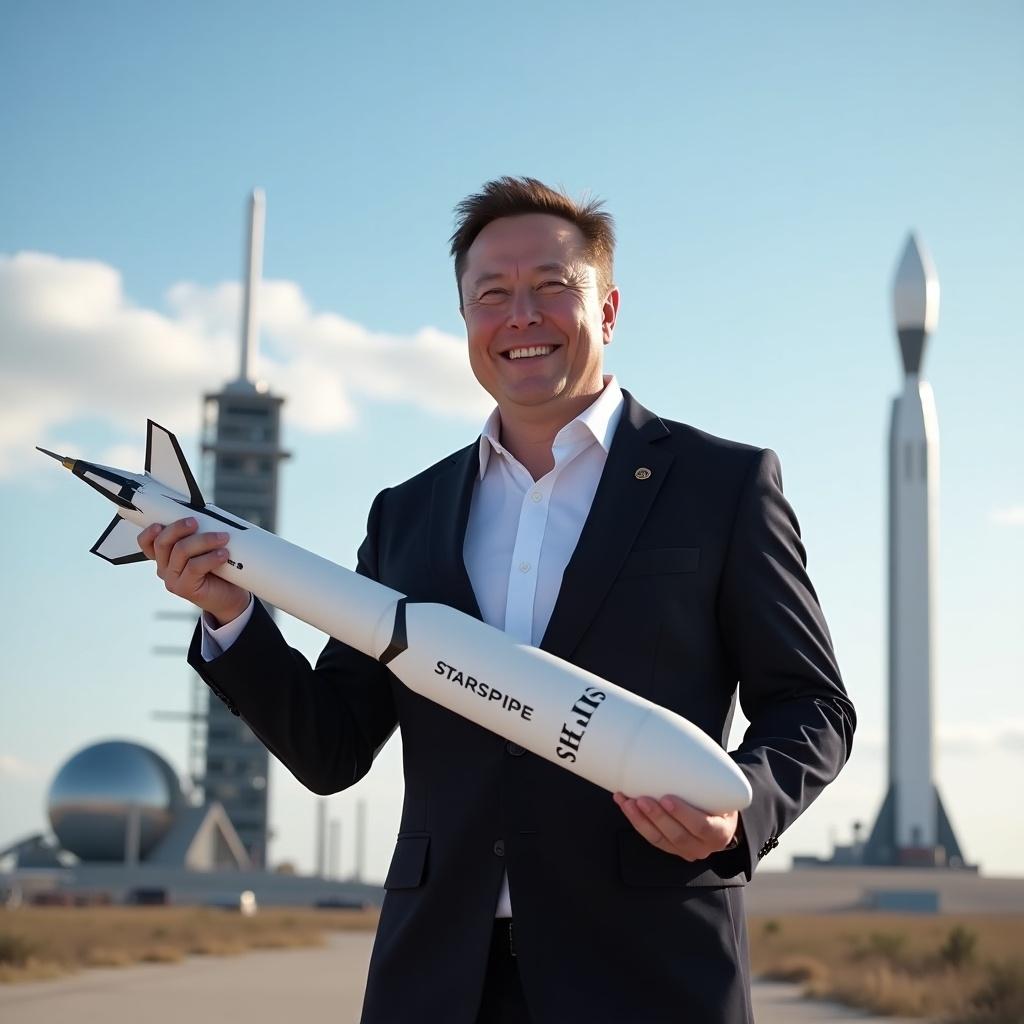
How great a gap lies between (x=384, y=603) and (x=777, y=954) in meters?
25.6

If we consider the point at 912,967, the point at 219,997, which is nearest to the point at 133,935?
the point at 219,997

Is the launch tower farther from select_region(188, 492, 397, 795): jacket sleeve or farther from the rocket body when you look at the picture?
select_region(188, 492, 397, 795): jacket sleeve

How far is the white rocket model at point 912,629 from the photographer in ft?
209

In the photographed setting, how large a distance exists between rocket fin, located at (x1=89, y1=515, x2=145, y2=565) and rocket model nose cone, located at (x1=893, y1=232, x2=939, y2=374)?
207ft

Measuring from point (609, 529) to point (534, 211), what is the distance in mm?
1163

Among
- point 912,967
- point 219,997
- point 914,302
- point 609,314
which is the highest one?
point 914,302

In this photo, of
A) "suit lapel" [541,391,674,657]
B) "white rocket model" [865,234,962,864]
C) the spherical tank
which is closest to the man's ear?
"suit lapel" [541,391,674,657]

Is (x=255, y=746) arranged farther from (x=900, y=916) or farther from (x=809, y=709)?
(x=809, y=709)

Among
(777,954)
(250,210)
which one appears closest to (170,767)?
(250,210)

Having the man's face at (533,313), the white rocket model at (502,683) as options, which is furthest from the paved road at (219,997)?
the man's face at (533,313)

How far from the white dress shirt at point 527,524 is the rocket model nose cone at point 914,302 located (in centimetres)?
6402

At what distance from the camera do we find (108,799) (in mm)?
59438

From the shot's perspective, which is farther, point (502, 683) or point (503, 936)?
point (502, 683)

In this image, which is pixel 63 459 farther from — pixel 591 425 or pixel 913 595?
pixel 913 595
